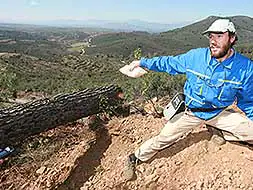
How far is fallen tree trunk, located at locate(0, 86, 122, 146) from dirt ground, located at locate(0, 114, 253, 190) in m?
0.35

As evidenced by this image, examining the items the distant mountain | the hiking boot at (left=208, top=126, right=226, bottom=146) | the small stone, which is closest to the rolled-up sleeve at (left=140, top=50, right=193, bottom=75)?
the hiking boot at (left=208, top=126, right=226, bottom=146)

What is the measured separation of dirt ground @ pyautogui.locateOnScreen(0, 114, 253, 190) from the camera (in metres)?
3.93

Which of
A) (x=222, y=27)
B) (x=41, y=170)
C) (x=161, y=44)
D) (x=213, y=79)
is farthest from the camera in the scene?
(x=161, y=44)

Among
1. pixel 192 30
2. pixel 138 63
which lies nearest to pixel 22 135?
pixel 138 63

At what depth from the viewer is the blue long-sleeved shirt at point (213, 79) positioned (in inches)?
142

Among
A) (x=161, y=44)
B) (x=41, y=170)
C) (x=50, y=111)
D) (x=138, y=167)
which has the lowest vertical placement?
(x=161, y=44)

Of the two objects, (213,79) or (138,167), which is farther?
(138,167)

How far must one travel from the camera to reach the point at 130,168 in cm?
420

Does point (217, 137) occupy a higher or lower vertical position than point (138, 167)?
higher

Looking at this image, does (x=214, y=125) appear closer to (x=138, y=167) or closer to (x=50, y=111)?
(x=138, y=167)

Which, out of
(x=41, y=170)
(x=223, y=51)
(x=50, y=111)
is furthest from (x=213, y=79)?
(x=50, y=111)

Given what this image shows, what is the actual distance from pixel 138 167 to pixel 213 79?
1359mm

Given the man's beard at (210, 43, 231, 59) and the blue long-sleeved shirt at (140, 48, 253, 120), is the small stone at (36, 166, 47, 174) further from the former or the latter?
the man's beard at (210, 43, 231, 59)

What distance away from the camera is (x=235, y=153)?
4.11 m
